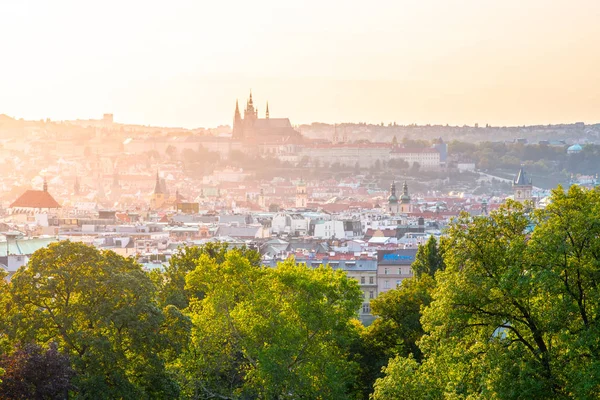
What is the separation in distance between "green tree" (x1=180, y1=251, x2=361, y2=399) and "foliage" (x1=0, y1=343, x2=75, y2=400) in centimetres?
537

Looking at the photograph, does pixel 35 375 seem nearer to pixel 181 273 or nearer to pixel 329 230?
pixel 181 273

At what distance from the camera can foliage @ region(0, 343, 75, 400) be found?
20.7 meters

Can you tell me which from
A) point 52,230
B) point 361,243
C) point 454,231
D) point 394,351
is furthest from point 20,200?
point 454,231

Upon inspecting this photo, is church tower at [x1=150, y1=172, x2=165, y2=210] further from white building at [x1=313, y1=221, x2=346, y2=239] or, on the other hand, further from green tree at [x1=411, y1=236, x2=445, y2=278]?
green tree at [x1=411, y1=236, x2=445, y2=278]

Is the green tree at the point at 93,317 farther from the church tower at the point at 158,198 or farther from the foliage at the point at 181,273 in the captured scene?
the church tower at the point at 158,198

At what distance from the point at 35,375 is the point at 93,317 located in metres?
2.93

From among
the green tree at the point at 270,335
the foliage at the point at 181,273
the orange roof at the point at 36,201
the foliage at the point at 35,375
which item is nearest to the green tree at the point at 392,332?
the green tree at the point at 270,335

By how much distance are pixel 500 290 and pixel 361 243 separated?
67.9m

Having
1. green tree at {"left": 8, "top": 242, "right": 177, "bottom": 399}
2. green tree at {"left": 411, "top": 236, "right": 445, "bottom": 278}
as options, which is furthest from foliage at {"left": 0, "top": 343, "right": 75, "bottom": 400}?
green tree at {"left": 411, "top": 236, "right": 445, "bottom": 278}

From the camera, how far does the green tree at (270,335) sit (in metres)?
26.5

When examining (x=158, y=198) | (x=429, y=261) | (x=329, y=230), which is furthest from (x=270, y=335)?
(x=158, y=198)

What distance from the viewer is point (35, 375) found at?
68.4 ft

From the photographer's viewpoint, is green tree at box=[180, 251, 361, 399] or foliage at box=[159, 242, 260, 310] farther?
foliage at box=[159, 242, 260, 310]

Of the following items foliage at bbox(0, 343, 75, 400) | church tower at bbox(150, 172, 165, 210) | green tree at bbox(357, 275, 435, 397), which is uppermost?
foliage at bbox(0, 343, 75, 400)
